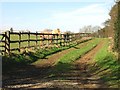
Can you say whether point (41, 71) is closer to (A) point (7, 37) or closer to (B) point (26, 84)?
(B) point (26, 84)

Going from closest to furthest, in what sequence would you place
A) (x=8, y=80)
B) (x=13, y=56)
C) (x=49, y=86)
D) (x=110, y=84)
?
(x=49, y=86), (x=110, y=84), (x=8, y=80), (x=13, y=56)

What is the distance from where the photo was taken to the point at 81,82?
39.1 feet

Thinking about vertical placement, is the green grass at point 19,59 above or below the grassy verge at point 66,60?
above

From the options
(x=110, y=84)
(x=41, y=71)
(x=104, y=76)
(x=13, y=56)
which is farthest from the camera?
(x=13, y=56)

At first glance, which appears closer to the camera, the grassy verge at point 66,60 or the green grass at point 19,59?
the grassy verge at point 66,60

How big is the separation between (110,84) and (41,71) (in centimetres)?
478

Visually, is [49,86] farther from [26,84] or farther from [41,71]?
[41,71]

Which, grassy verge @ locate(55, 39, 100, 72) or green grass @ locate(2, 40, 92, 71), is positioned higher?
green grass @ locate(2, 40, 92, 71)

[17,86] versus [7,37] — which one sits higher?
[7,37]

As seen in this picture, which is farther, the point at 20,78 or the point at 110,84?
the point at 20,78

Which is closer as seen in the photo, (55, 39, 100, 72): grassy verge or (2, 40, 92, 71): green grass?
(55, 39, 100, 72): grassy verge

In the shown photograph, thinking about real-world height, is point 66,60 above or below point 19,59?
below

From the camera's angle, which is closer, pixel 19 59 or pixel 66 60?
pixel 19 59

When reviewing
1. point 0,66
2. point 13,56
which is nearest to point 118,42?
point 13,56
